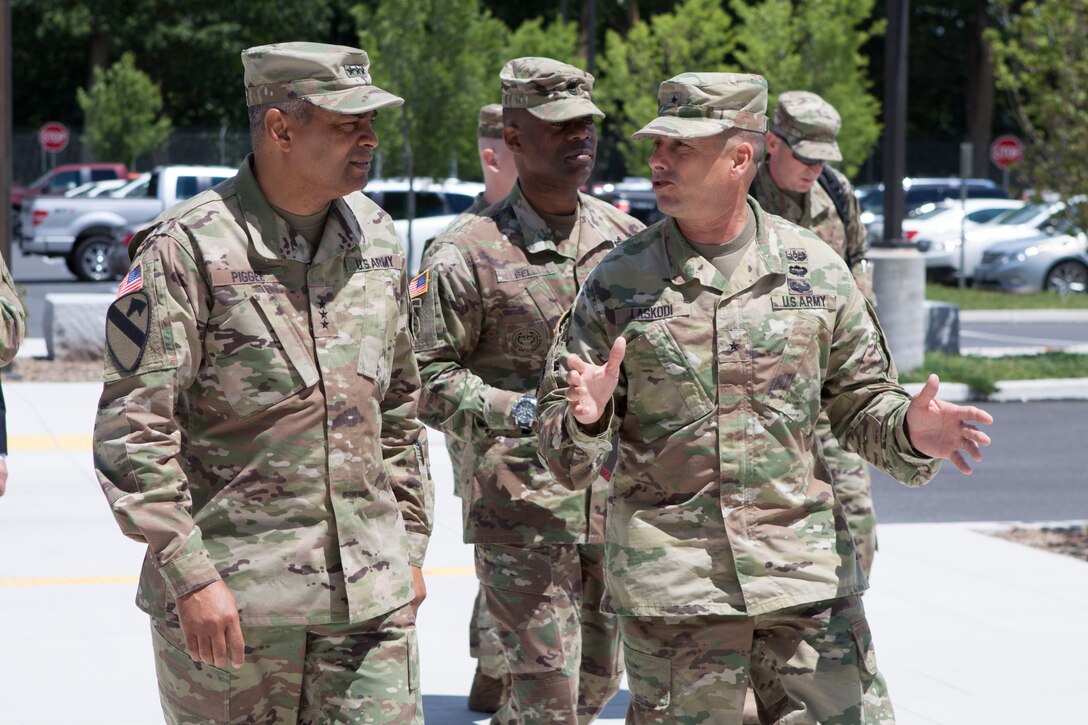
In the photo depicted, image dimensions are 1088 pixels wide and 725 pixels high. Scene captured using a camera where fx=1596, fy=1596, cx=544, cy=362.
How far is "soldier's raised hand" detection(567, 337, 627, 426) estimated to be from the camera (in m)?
3.60

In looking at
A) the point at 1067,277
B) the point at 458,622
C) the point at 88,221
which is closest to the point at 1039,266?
the point at 1067,277

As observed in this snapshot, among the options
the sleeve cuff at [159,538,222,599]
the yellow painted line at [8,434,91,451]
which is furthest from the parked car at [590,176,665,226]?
the sleeve cuff at [159,538,222,599]

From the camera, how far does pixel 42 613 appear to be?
23.6ft

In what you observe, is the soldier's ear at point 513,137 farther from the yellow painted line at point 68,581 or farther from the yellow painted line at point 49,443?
the yellow painted line at point 49,443

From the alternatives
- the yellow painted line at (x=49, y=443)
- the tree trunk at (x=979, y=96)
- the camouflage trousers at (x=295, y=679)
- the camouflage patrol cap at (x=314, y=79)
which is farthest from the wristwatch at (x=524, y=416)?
the tree trunk at (x=979, y=96)

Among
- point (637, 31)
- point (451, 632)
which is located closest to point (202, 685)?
point (451, 632)

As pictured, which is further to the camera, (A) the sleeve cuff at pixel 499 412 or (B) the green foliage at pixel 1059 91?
(B) the green foliage at pixel 1059 91

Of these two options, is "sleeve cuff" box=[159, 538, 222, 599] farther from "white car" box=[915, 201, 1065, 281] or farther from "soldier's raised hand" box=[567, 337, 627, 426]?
"white car" box=[915, 201, 1065, 281]

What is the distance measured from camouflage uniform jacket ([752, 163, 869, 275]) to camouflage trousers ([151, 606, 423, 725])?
3473 mm

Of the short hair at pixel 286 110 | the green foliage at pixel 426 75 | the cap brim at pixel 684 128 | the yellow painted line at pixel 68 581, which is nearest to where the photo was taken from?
the short hair at pixel 286 110

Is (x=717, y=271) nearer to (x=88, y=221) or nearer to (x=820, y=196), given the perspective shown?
(x=820, y=196)

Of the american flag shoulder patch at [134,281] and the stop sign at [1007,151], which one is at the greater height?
the american flag shoulder patch at [134,281]

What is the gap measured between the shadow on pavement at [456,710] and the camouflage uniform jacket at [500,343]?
1.05 metres

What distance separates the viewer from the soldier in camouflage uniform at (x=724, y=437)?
12.4ft
